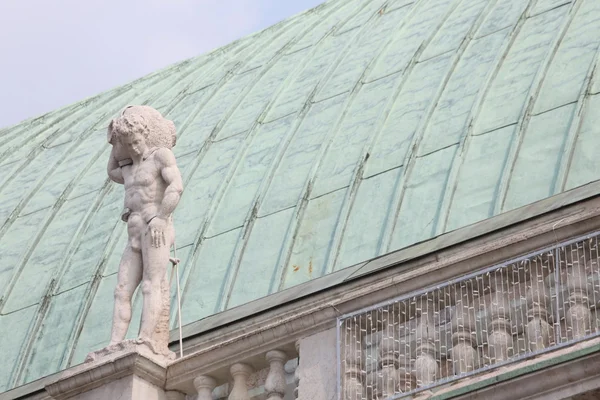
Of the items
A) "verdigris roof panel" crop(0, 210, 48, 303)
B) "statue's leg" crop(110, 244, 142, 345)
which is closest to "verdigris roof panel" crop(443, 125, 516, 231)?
"statue's leg" crop(110, 244, 142, 345)

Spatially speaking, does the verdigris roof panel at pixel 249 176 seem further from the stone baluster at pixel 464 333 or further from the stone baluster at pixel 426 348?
the stone baluster at pixel 464 333

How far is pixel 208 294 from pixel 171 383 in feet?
13.4

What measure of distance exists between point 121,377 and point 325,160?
603 cm

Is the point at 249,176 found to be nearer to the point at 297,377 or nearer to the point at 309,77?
the point at 309,77

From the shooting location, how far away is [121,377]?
1945 centimetres

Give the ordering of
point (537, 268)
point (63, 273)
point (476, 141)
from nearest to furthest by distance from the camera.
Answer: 1. point (537, 268)
2. point (476, 141)
3. point (63, 273)

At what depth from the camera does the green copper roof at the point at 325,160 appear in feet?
73.9

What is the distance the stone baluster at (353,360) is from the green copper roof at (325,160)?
372cm

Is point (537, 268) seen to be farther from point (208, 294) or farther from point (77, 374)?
point (208, 294)

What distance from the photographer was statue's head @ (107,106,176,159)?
69.4 feet

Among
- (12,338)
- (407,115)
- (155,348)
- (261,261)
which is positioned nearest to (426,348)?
(155,348)

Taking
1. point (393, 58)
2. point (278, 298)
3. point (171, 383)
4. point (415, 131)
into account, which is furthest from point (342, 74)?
point (171, 383)

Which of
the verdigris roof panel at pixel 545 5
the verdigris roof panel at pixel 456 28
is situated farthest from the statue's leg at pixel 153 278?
the verdigris roof panel at pixel 545 5

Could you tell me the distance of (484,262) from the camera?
17.8 metres
